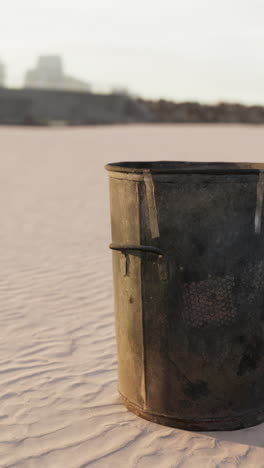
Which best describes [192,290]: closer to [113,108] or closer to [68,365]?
[68,365]

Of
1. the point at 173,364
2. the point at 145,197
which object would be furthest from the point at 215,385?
the point at 145,197

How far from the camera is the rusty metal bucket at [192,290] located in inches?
113

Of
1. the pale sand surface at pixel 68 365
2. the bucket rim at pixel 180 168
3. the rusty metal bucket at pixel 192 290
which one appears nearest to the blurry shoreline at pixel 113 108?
the pale sand surface at pixel 68 365

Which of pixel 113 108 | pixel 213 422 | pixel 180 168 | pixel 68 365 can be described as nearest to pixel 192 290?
pixel 180 168

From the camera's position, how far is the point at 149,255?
2.98 meters

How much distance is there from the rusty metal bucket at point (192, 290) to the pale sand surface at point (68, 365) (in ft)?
0.62

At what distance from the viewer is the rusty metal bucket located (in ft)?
9.43

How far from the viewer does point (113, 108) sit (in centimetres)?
5928

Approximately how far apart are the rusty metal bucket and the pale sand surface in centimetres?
19

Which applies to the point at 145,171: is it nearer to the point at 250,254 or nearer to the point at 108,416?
the point at 250,254

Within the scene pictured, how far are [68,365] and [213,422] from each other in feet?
4.26

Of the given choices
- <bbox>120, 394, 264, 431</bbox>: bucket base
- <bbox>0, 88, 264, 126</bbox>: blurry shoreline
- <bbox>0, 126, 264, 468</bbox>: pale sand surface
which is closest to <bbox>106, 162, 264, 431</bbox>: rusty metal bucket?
<bbox>120, 394, 264, 431</bbox>: bucket base

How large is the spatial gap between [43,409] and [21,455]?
0.48m

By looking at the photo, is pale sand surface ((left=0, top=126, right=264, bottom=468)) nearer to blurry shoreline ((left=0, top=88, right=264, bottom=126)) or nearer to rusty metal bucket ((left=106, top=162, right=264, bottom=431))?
rusty metal bucket ((left=106, top=162, right=264, bottom=431))
